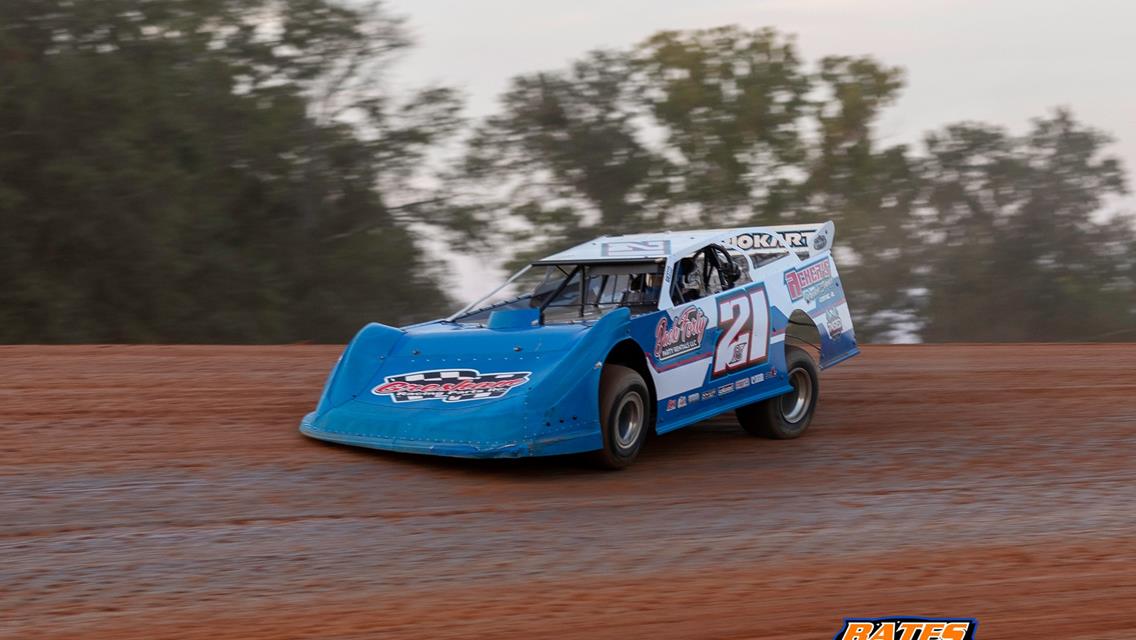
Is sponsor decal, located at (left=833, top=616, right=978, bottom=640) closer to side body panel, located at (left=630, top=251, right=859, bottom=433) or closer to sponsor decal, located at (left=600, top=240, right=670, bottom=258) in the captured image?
side body panel, located at (left=630, top=251, right=859, bottom=433)

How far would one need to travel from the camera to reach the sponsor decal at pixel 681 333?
26.2 feet

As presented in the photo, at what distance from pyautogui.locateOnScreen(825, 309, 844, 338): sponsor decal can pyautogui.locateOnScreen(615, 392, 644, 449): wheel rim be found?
2682 mm

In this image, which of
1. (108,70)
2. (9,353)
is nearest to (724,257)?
(9,353)

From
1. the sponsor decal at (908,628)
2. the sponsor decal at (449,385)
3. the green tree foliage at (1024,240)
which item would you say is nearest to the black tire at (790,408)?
the sponsor decal at (449,385)

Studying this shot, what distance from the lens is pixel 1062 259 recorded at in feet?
86.7

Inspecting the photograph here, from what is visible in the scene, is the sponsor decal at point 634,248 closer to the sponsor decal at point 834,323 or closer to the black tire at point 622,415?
the black tire at point 622,415

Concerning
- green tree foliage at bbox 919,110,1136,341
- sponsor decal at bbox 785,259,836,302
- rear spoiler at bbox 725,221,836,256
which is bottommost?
green tree foliage at bbox 919,110,1136,341

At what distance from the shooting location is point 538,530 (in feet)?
20.1

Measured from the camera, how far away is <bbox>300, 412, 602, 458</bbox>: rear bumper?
23.1 ft

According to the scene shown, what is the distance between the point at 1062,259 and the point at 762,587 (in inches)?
923

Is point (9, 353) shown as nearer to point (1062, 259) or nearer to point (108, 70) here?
point (108, 70)

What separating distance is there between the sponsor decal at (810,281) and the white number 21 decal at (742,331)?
1.71 ft

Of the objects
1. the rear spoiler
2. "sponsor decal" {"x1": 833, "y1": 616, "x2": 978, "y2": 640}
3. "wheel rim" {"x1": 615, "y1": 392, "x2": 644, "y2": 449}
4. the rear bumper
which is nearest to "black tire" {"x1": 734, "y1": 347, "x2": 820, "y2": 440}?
the rear spoiler

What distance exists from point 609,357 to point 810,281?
258 cm
